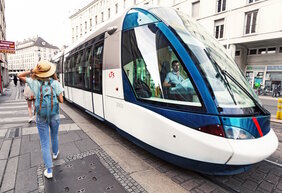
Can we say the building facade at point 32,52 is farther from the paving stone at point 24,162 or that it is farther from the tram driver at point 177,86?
the tram driver at point 177,86

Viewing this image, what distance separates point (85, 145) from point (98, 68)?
83.5 inches

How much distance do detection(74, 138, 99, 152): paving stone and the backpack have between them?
1.37 m

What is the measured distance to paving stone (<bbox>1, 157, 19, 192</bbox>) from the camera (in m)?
2.28

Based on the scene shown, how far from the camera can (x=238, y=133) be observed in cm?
206

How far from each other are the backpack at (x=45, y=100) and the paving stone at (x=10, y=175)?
43.5 inches

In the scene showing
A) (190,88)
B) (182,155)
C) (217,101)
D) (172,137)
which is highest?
(190,88)

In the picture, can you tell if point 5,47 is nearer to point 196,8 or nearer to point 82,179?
point 82,179

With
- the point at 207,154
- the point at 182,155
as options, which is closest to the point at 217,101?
the point at 207,154

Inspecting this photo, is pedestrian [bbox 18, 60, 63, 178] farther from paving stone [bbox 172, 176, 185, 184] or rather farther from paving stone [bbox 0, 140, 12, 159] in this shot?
paving stone [bbox 172, 176, 185, 184]

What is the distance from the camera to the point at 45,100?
7.82 ft

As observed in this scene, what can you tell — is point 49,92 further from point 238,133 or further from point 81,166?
point 238,133

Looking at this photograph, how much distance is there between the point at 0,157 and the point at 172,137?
3.42 metres

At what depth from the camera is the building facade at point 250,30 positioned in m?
15.7

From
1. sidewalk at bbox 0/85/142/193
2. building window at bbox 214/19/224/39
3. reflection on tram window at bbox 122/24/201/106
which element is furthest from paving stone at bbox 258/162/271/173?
building window at bbox 214/19/224/39
